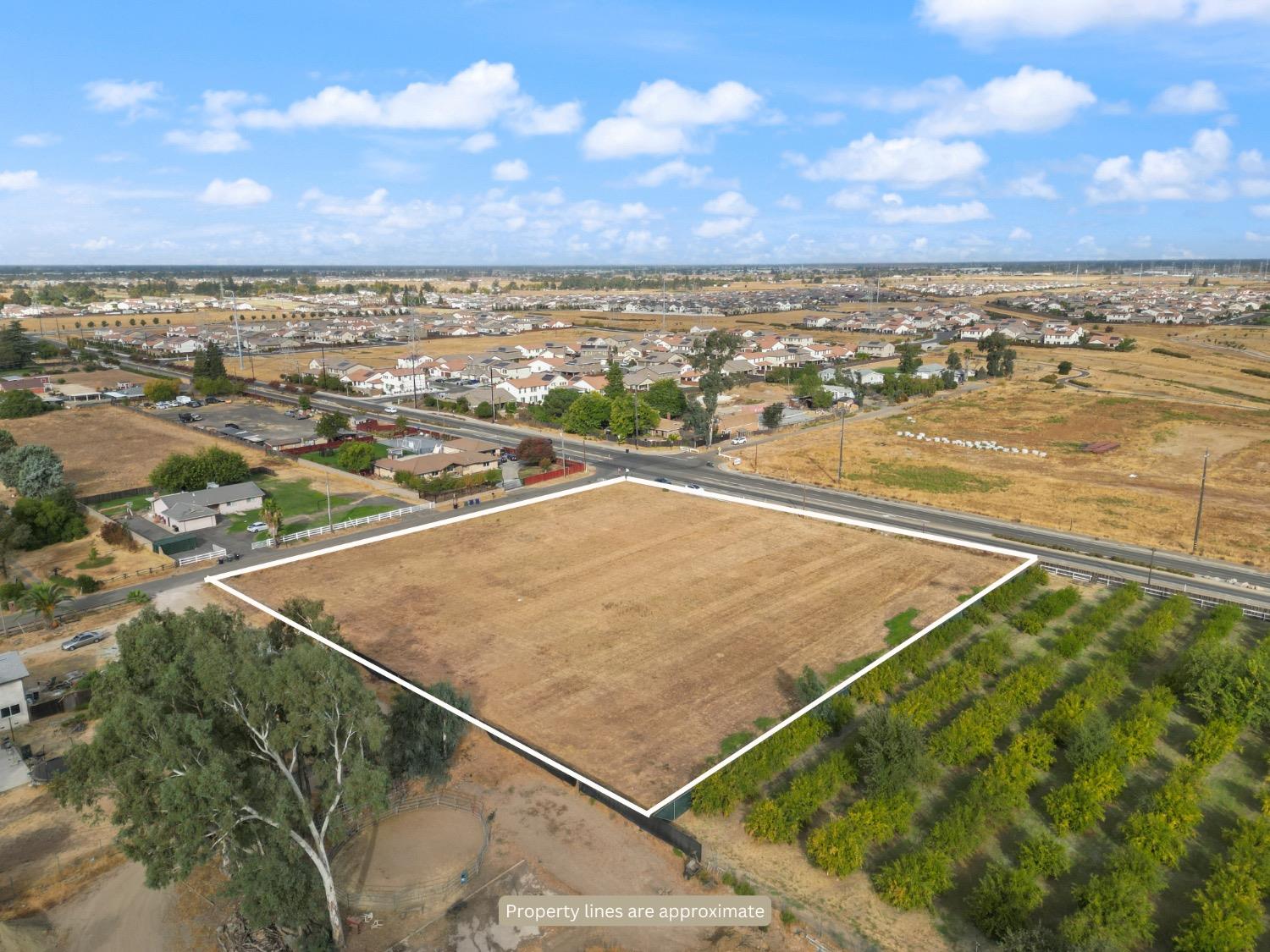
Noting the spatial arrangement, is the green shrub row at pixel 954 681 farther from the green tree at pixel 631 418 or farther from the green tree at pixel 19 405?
the green tree at pixel 19 405

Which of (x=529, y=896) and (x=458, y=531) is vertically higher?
(x=458, y=531)

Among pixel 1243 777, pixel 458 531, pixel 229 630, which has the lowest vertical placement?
pixel 1243 777

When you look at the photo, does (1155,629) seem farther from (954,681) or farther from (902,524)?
(902,524)

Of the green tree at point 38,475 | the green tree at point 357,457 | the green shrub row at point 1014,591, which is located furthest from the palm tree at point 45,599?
the green shrub row at point 1014,591

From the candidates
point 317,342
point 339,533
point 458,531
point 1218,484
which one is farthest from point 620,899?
point 317,342

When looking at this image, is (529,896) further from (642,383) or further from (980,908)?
(642,383)

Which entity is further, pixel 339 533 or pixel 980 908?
pixel 339 533
